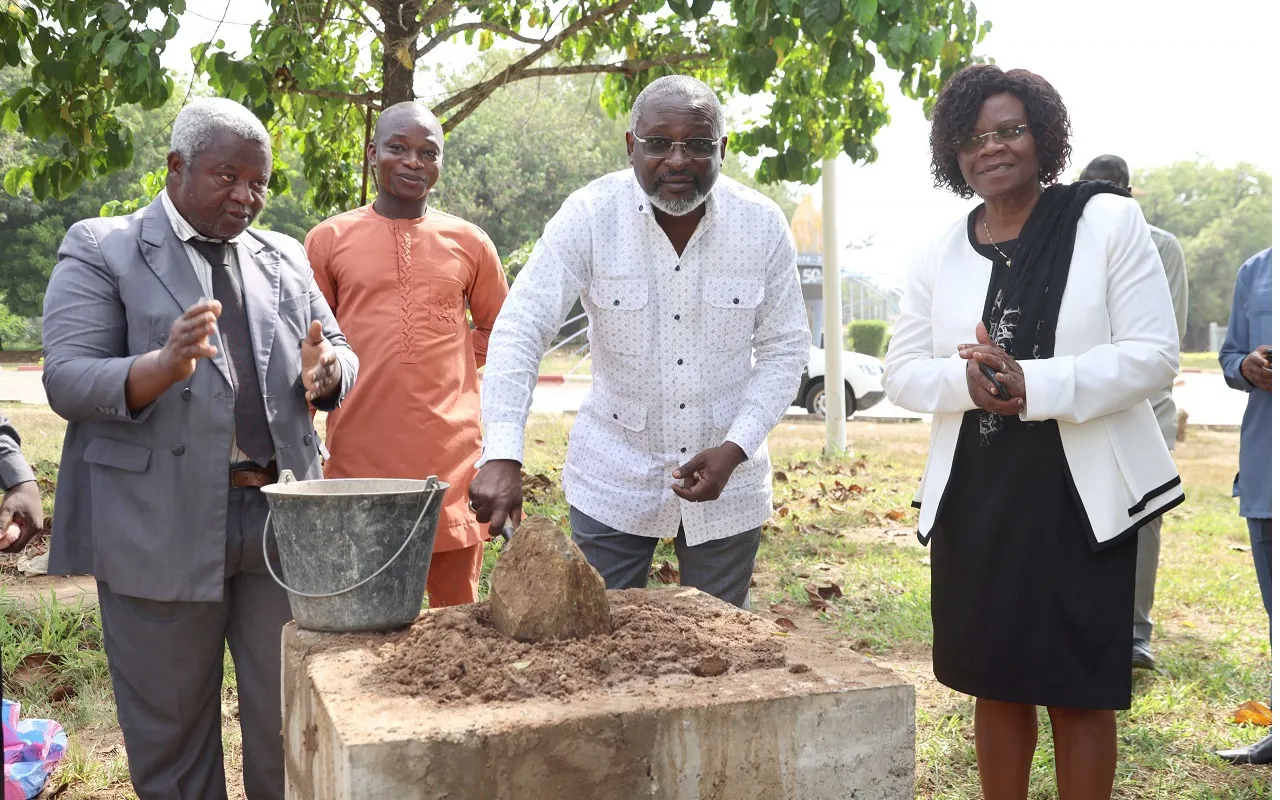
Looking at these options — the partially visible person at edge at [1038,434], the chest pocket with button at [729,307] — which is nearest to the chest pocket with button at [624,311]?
the chest pocket with button at [729,307]

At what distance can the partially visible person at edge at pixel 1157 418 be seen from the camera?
4.86 m

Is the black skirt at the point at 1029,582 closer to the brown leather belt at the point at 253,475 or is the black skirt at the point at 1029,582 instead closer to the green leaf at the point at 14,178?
the brown leather belt at the point at 253,475

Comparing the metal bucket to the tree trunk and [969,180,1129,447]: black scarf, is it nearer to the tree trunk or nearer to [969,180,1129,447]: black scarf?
[969,180,1129,447]: black scarf

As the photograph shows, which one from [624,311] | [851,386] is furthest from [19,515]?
[851,386]

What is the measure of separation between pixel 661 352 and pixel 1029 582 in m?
1.17

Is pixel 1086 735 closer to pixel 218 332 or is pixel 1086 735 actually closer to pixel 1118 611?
pixel 1118 611

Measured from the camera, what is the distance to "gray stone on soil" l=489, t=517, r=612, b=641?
253cm

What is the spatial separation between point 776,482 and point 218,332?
6742mm

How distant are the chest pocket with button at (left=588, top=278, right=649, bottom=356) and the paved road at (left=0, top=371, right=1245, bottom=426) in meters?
11.5

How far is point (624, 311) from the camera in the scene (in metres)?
3.31

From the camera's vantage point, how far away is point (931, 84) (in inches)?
261

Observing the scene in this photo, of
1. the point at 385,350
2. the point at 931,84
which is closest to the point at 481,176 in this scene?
the point at 931,84

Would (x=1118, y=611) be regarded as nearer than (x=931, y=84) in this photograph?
Yes

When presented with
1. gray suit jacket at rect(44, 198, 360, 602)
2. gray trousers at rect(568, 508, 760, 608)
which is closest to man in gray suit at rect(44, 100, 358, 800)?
gray suit jacket at rect(44, 198, 360, 602)
